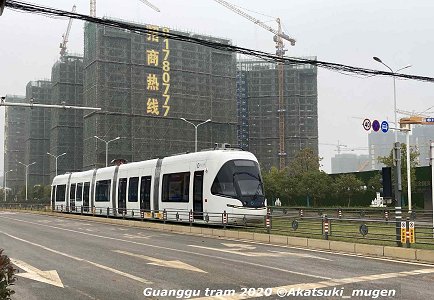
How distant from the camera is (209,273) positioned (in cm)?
1159

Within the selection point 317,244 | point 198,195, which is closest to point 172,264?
point 317,244

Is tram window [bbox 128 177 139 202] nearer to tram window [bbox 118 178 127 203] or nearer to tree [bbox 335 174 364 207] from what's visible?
tram window [bbox 118 178 127 203]

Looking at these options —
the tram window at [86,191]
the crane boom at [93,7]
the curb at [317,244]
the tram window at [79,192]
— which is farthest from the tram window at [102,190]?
the crane boom at [93,7]

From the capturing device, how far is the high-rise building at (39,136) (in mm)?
135375

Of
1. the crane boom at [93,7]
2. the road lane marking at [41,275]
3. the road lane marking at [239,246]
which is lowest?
the road lane marking at [239,246]

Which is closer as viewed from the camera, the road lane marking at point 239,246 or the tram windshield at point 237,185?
the road lane marking at point 239,246

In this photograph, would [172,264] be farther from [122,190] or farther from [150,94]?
[150,94]

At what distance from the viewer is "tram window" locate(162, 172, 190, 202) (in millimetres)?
26562

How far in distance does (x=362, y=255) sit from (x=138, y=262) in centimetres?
701

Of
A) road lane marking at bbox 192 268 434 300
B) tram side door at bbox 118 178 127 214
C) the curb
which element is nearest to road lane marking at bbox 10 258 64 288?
road lane marking at bbox 192 268 434 300

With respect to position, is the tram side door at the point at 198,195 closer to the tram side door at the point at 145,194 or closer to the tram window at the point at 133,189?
the tram side door at the point at 145,194

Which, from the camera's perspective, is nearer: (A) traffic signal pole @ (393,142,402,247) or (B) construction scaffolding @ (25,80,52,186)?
(A) traffic signal pole @ (393,142,402,247)

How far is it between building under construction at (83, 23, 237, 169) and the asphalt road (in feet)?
262

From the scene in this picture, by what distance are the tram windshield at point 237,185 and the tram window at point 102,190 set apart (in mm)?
15206
